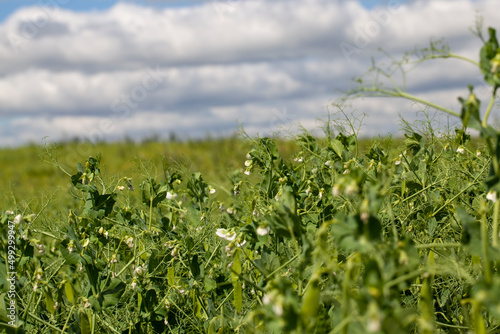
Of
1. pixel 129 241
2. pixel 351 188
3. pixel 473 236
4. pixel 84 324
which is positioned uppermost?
pixel 351 188

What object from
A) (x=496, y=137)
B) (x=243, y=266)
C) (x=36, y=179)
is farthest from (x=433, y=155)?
(x=36, y=179)

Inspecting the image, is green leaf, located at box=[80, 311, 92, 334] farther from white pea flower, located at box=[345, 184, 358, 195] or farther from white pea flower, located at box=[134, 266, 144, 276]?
white pea flower, located at box=[345, 184, 358, 195]

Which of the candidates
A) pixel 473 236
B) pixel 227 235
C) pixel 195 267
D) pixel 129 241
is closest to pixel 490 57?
pixel 473 236

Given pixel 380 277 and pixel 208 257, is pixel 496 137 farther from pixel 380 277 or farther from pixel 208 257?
pixel 208 257

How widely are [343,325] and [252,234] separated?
0.84 meters

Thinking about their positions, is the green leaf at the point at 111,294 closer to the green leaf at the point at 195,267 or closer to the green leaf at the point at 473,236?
the green leaf at the point at 195,267

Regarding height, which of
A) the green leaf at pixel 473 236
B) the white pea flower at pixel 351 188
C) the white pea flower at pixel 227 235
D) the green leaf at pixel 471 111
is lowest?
the white pea flower at pixel 227 235

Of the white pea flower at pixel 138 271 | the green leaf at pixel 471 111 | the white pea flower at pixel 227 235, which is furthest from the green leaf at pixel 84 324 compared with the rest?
the green leaf at pixel 471 111

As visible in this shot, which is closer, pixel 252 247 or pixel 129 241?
pixel 252 247

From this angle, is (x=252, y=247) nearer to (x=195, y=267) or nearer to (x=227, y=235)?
(x=227, y=235)

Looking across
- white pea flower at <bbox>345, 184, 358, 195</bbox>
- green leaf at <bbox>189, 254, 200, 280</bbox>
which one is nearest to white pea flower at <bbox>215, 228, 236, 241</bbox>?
green leaf at <bbox>189, 254, 200, 280</bbox>

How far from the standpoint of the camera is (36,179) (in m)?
12.1

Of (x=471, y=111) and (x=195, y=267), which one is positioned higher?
(x=471, y=111)

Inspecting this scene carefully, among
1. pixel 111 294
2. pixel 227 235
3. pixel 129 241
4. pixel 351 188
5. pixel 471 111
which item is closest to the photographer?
pixel 351 188
